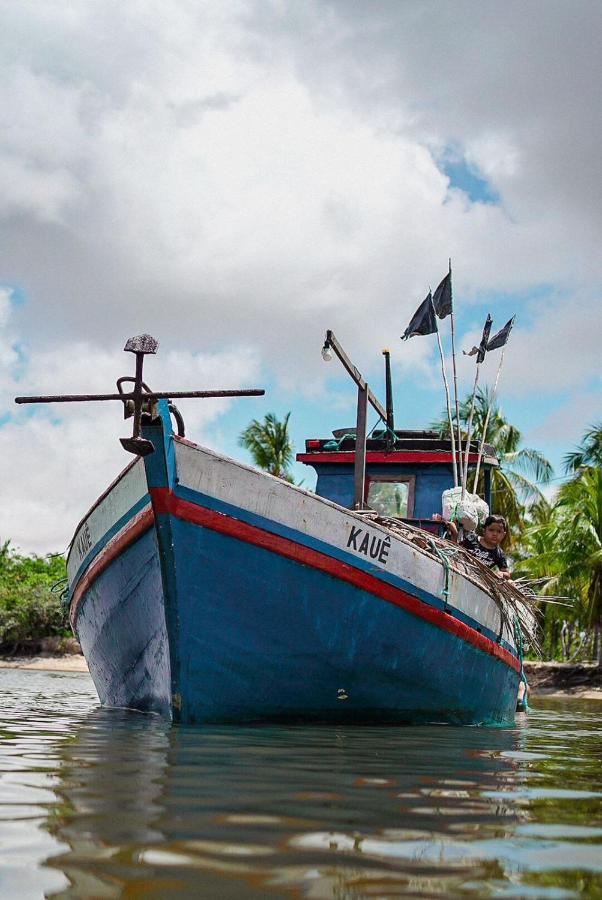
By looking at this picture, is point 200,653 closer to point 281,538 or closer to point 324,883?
point 281,538

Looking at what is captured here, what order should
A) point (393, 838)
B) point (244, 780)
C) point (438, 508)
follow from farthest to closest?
point (438, 508) → point (244, 780) → point (393, 838)

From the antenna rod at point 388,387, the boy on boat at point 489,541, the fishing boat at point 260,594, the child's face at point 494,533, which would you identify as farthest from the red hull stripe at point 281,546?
the antenna rod at point 388,387

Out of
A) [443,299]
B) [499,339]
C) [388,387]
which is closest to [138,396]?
[388,387]

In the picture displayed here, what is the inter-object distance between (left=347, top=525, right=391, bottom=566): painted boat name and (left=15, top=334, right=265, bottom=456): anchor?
57.9 inches

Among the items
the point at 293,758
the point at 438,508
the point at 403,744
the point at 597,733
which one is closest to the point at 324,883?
the point at 293,758

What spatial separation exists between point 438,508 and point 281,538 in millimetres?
4332

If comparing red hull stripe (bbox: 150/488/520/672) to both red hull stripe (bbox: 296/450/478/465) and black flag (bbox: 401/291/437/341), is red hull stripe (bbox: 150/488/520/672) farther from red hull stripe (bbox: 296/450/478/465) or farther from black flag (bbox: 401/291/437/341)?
black flag (bbox: 401/291/437/341)

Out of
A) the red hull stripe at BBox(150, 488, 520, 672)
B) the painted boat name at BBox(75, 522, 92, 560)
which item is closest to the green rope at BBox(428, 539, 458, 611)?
the red hull stripe at BBox(150, 488, 520, 672)

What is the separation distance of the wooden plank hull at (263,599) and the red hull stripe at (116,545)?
0.02 meters

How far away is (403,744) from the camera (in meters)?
5.47

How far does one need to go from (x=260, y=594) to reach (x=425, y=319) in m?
6.84

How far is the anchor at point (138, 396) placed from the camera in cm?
568

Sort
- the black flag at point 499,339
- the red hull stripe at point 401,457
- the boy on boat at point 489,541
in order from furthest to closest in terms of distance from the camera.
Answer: the black flag at point 499,339 < the red hull stripe at point 401,457 < the boy on boat at point 489,541

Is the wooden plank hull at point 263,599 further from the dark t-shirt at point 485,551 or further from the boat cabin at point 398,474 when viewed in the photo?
the boat cabin at point 398,474
